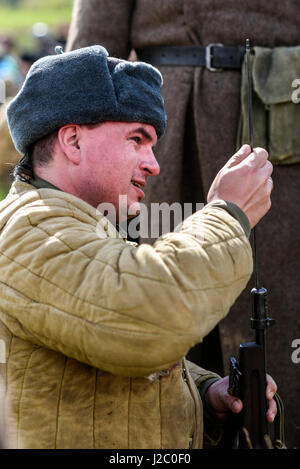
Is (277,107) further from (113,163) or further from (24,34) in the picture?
(24,34)

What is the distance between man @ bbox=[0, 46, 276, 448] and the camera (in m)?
1.65

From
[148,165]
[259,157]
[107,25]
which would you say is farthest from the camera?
[107,25]

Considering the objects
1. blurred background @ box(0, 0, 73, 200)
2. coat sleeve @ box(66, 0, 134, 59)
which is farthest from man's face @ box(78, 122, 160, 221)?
blurred background @ box(0, 0, 73, 200)

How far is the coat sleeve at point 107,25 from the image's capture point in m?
3.15

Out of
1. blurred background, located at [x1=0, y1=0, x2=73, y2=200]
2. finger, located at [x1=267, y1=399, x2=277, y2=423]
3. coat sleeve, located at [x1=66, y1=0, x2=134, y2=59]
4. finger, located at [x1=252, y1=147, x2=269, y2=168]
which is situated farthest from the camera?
blurred background, located at [x1=0, y1=0, x2=73, y2=200]

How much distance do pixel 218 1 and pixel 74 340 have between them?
5.86 ft

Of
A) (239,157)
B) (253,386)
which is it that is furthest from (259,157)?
A: (253,386)

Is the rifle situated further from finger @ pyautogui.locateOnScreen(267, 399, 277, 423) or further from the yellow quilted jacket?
the yellow quilted jacket

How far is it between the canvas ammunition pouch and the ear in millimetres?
1095

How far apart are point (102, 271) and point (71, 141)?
523 mm

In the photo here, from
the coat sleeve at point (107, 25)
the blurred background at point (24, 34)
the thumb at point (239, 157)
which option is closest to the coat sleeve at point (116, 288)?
the thumb at point (239, 157)

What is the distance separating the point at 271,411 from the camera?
211cm

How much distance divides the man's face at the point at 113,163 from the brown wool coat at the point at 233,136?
953mm
